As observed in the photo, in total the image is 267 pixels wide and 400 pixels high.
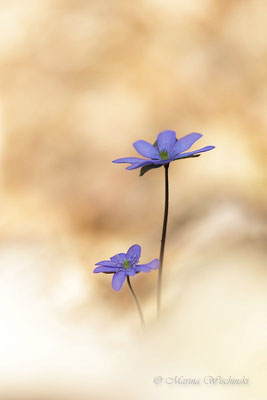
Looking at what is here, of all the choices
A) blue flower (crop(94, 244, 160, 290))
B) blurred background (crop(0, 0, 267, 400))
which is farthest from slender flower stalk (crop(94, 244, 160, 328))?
blurred background (crop(0, 0, 267, 400))

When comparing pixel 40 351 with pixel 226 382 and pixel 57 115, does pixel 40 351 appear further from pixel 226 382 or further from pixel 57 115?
pixel 57 115

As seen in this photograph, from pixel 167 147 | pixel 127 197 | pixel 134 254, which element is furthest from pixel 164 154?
pixel 127 197

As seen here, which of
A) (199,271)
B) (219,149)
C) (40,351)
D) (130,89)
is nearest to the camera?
(40,351)

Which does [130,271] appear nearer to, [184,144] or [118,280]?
[118,280]

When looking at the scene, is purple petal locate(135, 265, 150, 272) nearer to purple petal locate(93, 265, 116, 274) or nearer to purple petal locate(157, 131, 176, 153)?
purple petal locate(93, 265, 116, 274)

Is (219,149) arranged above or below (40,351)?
above

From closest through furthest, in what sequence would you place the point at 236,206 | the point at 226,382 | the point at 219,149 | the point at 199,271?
1. the point at 226,382
2. the point at 199,271
3. the point at 236,206
4. the point at 219,149

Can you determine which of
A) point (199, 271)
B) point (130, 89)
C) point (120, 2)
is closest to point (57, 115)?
point (130, 89)
